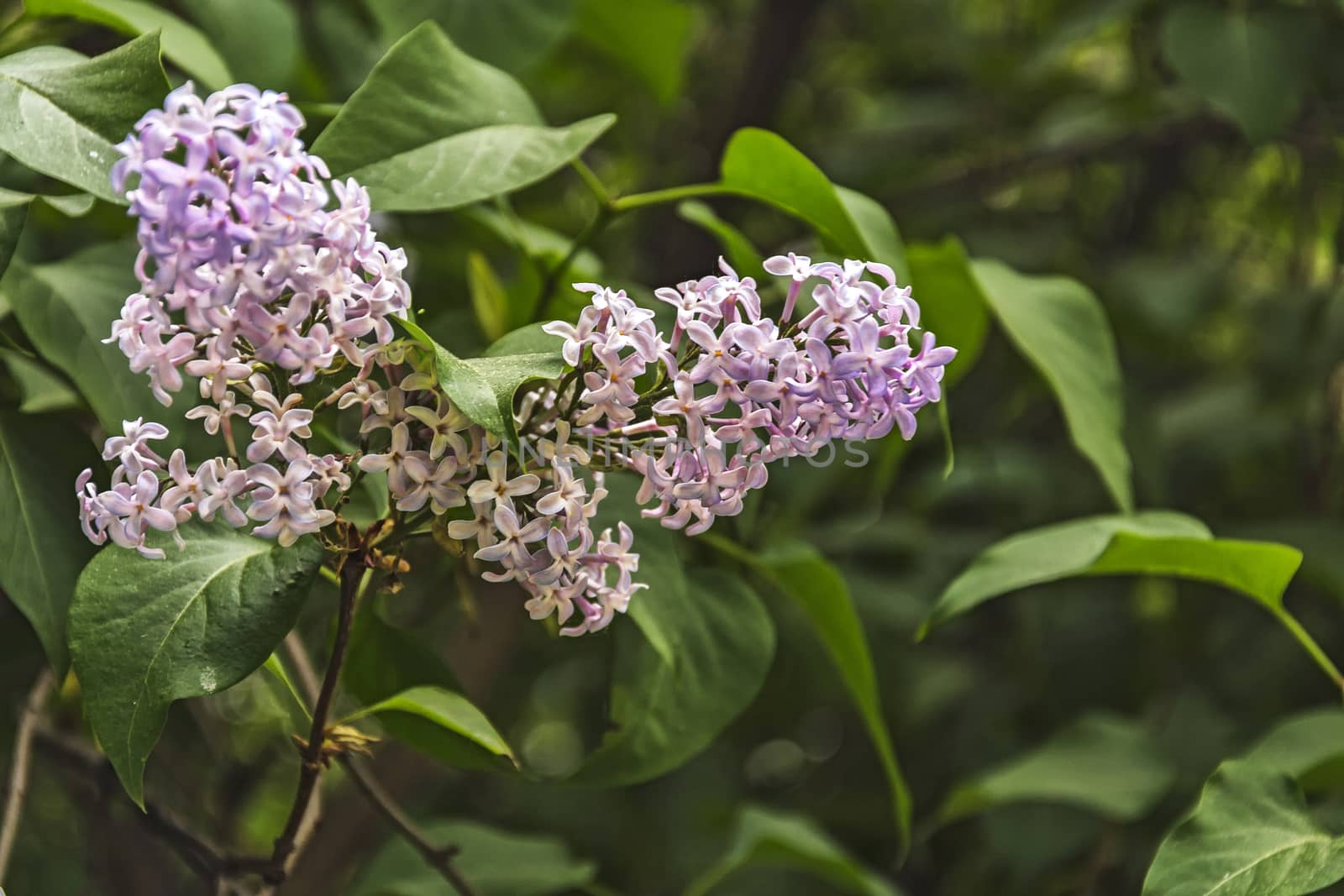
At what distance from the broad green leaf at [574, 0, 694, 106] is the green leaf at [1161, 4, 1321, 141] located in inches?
13.1

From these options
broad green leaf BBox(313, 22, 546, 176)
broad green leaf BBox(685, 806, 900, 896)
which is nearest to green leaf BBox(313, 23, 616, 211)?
broad green leaf BBox(313, 22, 546, 176)

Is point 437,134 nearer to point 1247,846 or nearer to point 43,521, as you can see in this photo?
point 43,521

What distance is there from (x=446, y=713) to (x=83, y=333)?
21cm

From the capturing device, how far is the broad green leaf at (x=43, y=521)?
1.48 feet

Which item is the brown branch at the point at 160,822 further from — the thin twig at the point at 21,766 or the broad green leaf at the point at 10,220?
the broad green leaf at the point at 10,220

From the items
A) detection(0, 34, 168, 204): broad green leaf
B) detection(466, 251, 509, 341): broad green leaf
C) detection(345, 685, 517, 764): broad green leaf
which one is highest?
detection(0, 34, 168, 204): broad green leaf

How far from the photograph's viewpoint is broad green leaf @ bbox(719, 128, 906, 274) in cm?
50

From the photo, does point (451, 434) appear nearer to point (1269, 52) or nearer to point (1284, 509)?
point (1269, 52)

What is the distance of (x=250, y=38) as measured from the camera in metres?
0.67

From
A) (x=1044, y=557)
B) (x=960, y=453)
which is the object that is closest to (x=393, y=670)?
(x=1044, y=557)

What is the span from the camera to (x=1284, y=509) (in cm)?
106

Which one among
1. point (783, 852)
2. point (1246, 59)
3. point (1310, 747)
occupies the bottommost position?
point (783, 852)

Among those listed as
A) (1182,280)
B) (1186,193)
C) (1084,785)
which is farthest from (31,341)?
(1186,193)

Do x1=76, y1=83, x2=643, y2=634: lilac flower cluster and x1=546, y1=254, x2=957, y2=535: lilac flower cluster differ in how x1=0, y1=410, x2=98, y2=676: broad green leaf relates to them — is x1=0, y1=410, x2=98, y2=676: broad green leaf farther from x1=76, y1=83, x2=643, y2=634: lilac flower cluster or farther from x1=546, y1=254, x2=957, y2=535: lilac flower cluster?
x1=546, y1=254, x2=957, y2=535: lilac flower cluster
